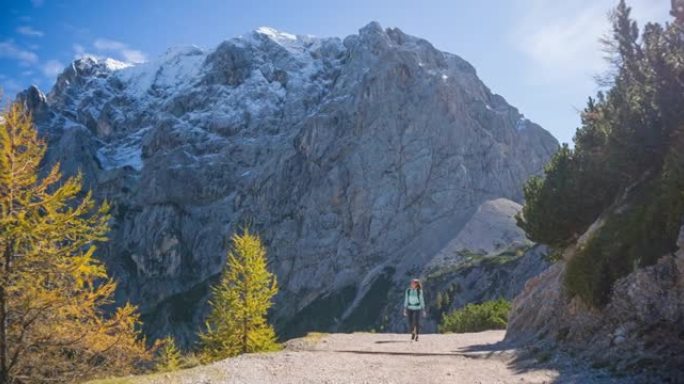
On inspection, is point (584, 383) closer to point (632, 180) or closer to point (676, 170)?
point (676, 170)

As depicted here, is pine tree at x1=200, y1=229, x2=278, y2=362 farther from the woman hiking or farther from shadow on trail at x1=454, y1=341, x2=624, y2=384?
shadow on trail at x1=454, y1=341, x2=624, y2=384

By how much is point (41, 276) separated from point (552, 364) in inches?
542

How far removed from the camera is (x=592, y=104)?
115 ft

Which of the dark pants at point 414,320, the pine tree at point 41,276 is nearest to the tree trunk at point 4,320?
the pine tree at point 41,276

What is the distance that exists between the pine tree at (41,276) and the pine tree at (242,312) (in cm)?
1451

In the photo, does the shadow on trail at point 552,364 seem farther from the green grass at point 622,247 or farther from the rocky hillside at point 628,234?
the green grass at point 622,247

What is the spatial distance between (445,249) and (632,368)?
557ft

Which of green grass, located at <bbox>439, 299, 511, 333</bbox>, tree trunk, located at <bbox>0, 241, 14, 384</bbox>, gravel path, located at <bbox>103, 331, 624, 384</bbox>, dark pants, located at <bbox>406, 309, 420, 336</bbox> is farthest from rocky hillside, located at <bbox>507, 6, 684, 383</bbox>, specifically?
tree trunk, located at <bbox>0, 241, 14, 384</bbox>

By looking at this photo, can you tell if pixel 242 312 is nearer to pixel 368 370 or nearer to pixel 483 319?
pixel 368 370

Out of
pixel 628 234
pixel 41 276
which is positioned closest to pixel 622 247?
pixel 628 234

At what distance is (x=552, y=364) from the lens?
1464 cm

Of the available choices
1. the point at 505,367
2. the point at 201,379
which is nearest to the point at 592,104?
the point at 505,367

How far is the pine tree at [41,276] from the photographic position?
527 inches

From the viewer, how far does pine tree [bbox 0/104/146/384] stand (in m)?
13.4
